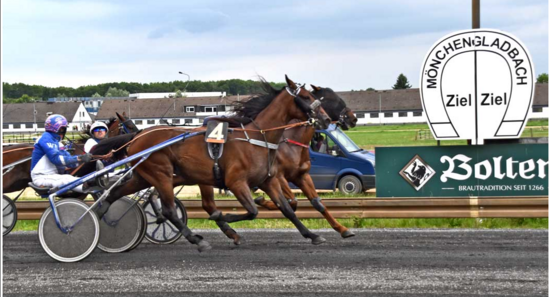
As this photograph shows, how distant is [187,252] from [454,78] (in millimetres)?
5675

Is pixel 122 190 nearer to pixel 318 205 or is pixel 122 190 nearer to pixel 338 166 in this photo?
pixel 318 205

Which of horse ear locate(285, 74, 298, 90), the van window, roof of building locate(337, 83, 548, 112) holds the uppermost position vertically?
roof of building locate(337, 83, 548, 112)

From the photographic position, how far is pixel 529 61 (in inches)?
470

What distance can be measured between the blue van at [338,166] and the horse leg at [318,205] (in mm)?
5551

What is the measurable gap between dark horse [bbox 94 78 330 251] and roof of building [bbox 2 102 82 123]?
74.1 meters

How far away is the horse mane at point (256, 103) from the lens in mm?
9305

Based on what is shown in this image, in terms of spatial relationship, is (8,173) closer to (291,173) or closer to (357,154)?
(291,173)

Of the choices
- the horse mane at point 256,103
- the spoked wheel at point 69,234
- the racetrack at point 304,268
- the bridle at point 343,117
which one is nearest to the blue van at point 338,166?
the bridle at point 343,117

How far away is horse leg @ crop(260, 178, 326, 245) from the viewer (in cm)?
893

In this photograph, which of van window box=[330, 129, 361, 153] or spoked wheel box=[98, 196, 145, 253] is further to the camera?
van window box=[330, 129, 361, 153]

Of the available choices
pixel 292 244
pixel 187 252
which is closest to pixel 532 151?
pixel 292 244

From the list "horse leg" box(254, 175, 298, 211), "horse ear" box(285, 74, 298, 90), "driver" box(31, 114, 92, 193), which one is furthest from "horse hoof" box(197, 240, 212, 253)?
"horse ear" box(285, 74, 298, 90)

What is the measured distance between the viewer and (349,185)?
633 inches

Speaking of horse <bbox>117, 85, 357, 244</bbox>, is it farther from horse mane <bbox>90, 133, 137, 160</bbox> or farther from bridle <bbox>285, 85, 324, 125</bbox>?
horse mane <bbox>90, 133, 137, 160</bbox>
